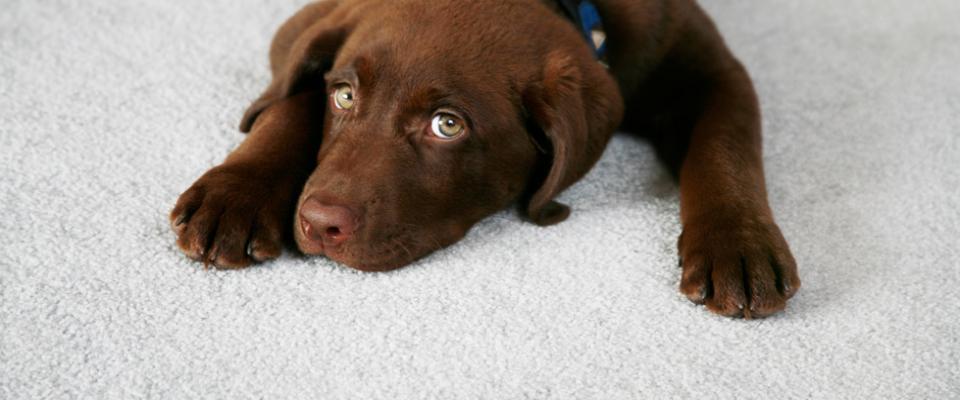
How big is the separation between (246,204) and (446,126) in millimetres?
475

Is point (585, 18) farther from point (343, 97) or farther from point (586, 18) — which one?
point (343, 97)

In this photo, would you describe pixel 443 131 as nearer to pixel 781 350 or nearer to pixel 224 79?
pixel 781 350

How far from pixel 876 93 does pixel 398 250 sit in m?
1.91

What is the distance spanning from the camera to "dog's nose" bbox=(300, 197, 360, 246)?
1.99 metres

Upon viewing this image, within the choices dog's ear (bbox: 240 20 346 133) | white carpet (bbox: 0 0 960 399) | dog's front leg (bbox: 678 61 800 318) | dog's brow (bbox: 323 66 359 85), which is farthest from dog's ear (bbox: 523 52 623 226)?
dog's ear (bbox: 240 20 346 133)

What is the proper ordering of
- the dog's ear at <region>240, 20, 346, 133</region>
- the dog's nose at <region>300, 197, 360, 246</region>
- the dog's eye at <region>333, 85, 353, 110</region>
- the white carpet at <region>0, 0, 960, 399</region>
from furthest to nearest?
the dog's ear at <region>240, 20, 346, 133</region> < the dog's eye at <region>333, 85, 353, 110</region> < the dog's nose at <region>300, 197, 360, 246</region> < the white carpet at <region>0, 0, 960, 399</region>

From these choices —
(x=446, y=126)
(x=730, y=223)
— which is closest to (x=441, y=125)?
(x=446, y=126)

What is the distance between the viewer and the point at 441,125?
6.91ft

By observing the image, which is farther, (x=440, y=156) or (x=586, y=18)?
(x=586, y=18)

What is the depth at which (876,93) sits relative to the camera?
3164 millimetres

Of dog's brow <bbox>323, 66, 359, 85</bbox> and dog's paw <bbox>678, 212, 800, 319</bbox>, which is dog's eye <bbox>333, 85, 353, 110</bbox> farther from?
dog's paw <bbox>678, 212, 800, 319</bbox>

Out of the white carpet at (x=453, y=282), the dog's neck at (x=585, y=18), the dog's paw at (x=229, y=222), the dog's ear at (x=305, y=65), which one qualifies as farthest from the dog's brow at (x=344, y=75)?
the dog's neck at (x=585, y=18)

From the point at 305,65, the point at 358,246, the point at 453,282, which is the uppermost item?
the point at 305,65

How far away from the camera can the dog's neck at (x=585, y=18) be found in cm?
240
